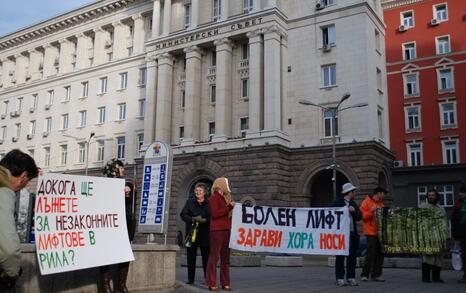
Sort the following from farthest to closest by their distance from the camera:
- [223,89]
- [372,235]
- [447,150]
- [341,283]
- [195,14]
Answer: [447,150] → [195,14] → [223,89] → [372,235] → [341,283]

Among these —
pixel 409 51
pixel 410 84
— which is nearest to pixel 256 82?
pixel 410 84

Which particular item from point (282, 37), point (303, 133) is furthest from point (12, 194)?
point (282, 37)

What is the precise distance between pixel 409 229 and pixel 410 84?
1355 inches

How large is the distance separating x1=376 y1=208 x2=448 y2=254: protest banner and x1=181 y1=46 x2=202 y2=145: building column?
2555 cm

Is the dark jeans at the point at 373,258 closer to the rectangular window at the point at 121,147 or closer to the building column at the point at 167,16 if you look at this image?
the building column at the point at 167,16

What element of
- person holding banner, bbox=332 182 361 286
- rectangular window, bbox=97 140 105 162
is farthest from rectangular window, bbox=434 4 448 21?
person holding banner, bbox=332 182 361 286

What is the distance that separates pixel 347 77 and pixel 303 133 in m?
4.77

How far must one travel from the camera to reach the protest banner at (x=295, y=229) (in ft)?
34.9

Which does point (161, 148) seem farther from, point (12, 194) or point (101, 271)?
point (12, 194)

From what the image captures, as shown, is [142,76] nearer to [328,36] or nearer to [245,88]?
[245,88]

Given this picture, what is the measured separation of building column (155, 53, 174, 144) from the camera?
126 ft

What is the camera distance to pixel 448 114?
4103 centimetres

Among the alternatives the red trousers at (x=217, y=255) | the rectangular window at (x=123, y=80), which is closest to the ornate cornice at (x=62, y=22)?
the rectangular window at (x=123, y=80)

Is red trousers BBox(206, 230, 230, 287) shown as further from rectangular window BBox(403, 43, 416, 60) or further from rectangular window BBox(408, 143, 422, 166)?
rectangular window BBox(403, 43, 416, 60)
